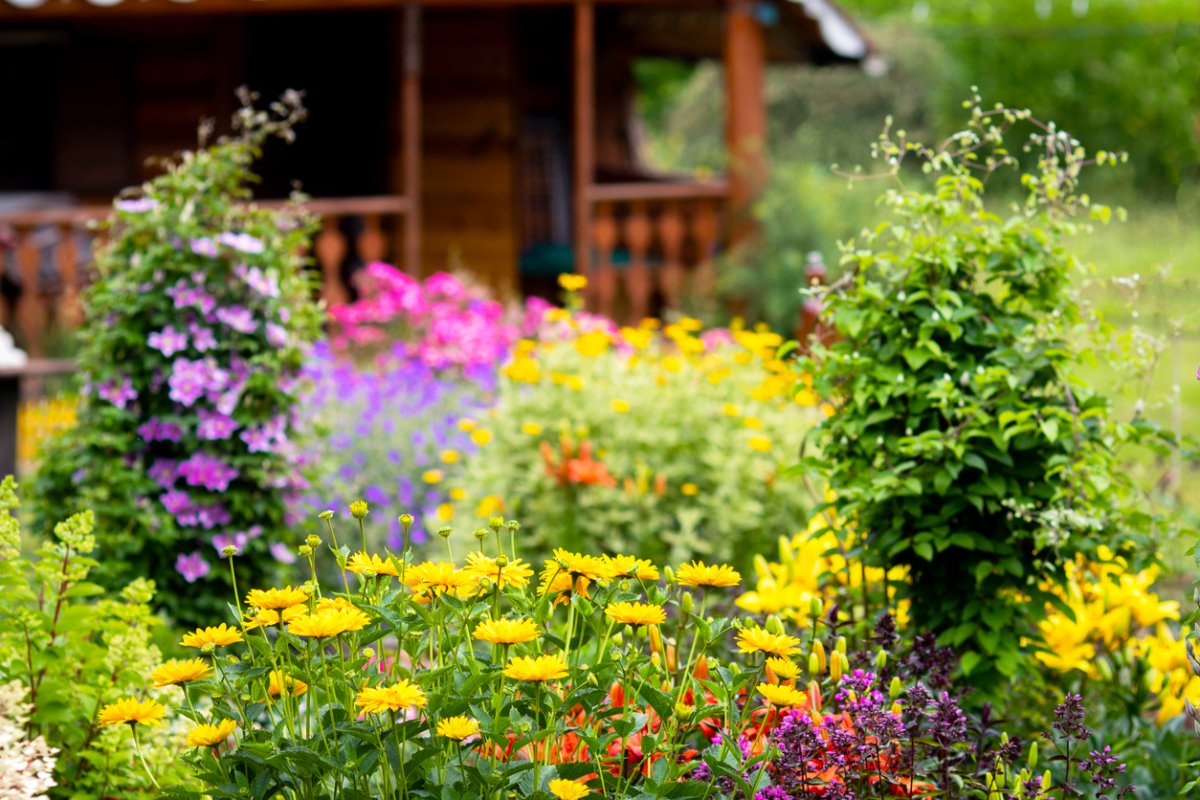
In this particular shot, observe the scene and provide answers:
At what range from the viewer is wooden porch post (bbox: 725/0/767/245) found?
10.0 metres

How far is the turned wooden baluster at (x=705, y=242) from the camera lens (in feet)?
32.3

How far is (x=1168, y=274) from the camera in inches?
139

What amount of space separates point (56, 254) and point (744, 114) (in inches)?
192

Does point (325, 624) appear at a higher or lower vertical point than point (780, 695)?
higher

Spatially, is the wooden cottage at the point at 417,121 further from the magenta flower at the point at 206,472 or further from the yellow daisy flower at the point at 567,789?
the yellow daisy flower at the point at 567,789

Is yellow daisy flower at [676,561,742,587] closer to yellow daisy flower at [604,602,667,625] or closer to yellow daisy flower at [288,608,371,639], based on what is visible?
yellow daisy flower at [604,602,667,625]

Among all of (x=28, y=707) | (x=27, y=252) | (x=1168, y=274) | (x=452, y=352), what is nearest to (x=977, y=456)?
(x=1168, y=274)

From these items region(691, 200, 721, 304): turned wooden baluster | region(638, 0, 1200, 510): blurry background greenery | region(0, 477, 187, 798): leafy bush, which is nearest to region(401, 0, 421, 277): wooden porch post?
region(691, 200, 721, 304): turned wooden baluster

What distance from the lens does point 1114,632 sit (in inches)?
154

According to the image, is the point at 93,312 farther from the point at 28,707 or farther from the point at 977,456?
the point at 977,456

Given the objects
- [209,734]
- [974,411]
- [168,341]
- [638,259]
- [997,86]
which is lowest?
[209,734]

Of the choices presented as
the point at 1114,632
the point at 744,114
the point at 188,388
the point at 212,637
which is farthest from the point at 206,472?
the point at 744,114

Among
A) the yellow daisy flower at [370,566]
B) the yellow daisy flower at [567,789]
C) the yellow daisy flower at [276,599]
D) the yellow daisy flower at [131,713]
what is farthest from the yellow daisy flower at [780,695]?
the yellow daisy flower at [131,713]

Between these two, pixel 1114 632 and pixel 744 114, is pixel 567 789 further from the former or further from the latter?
pixel 744 114
